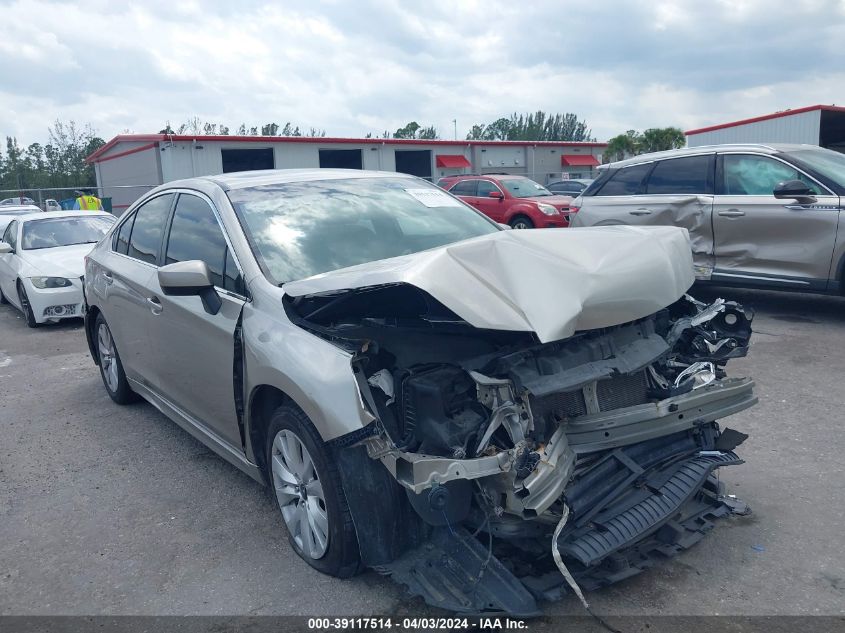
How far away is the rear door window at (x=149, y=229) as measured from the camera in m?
4.79

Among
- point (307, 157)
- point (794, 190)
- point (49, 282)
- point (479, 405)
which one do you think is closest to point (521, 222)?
point (794, 190)

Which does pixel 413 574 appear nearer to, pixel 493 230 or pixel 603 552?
pixel 603 552

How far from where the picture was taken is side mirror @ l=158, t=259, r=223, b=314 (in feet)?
11.8

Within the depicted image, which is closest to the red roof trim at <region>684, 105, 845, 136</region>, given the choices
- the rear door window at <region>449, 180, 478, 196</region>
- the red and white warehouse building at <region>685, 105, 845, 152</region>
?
the red and white warehouse building at <region>685, 105, 845, 152</region>

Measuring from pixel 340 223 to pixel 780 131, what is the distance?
80.0 ft

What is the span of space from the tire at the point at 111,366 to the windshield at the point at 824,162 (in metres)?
6.84

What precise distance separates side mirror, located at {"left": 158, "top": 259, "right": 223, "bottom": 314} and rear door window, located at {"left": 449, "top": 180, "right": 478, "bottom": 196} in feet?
52.3

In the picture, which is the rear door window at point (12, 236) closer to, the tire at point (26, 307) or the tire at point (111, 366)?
the tire at point (26, 307)

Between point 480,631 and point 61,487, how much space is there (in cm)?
298

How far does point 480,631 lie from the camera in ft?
9.29

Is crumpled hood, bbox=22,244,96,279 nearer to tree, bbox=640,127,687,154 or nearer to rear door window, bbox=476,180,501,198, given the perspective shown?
rear door window, bbox=476,180,501,198

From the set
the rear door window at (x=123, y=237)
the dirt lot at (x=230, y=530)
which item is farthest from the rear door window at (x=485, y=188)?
the rear door window at (x=123, y=237)

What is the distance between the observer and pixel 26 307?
32.3ft

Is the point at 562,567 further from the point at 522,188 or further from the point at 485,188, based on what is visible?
the point at 485,188
